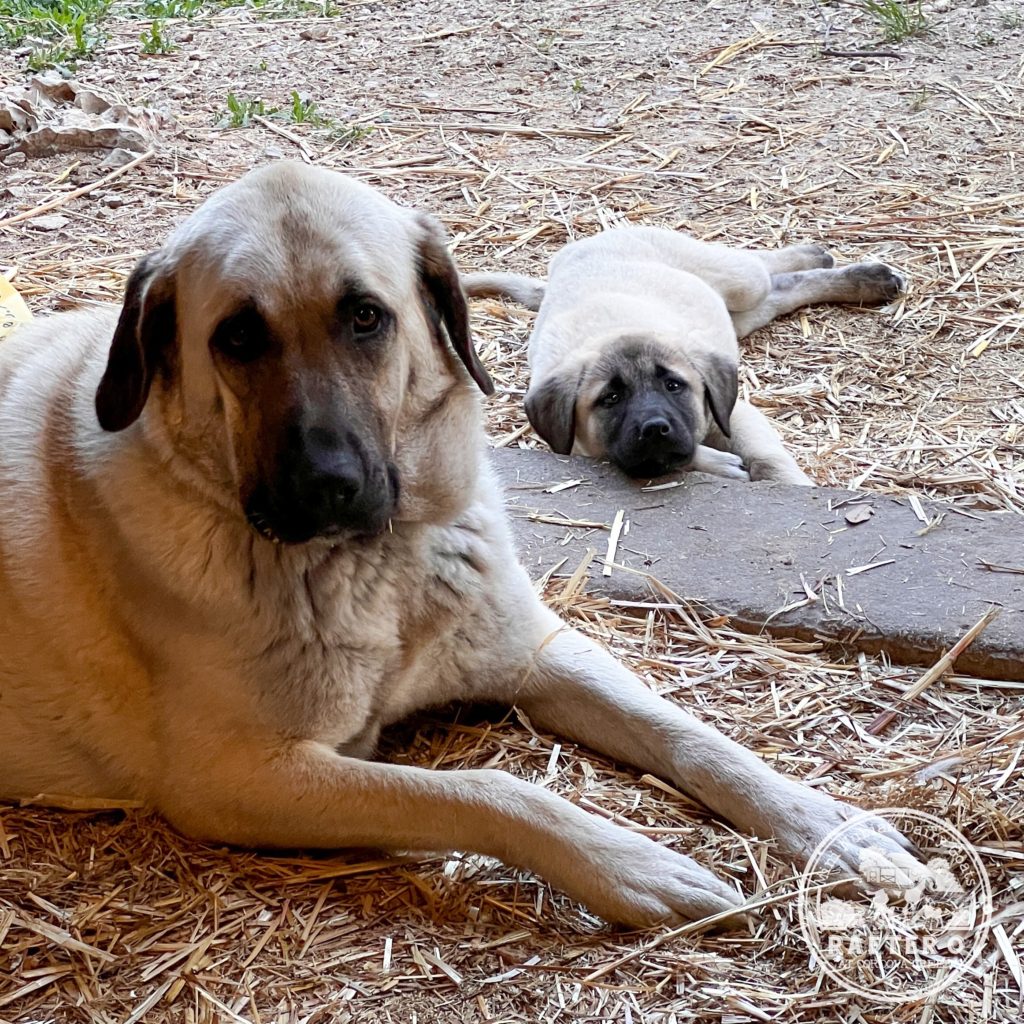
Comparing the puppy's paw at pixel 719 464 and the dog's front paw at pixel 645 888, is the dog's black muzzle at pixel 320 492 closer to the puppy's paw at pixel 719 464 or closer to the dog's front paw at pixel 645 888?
the dog's front paw at pixel 645 888

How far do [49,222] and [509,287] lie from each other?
7.61ft

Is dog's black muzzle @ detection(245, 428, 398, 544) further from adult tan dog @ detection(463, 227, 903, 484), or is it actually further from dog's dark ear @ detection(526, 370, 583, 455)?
dog's dark ear @ detection(526, 370, 583, 455)

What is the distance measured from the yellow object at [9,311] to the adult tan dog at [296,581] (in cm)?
65

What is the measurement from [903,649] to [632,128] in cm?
457

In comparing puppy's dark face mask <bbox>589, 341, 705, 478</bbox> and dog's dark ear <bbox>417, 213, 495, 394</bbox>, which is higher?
dog's dark ear <bbox>417, 213, 495, 394</bbox>

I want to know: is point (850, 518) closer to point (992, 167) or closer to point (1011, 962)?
point (1011, 962)

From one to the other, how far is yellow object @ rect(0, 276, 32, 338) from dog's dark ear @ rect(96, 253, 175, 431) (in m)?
1.10

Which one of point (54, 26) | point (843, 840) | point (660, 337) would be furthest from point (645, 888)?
point (54, 26)

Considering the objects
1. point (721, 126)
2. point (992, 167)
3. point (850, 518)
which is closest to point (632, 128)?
point (721, 126)

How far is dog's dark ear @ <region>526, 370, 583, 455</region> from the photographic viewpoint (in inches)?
179

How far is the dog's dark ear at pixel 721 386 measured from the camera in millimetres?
4480

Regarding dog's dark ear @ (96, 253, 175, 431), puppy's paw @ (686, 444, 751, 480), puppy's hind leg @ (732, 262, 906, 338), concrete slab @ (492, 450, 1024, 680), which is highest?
dog's dark ear @ (96, 253, 175, 431)

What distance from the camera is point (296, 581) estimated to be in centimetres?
264

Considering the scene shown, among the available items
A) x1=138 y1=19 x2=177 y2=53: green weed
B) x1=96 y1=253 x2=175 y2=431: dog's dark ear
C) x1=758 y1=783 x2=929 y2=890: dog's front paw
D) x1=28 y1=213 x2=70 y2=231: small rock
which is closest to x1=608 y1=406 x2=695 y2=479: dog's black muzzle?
x1=758 y1=783 x2=929 y2=890: dog's front paw
